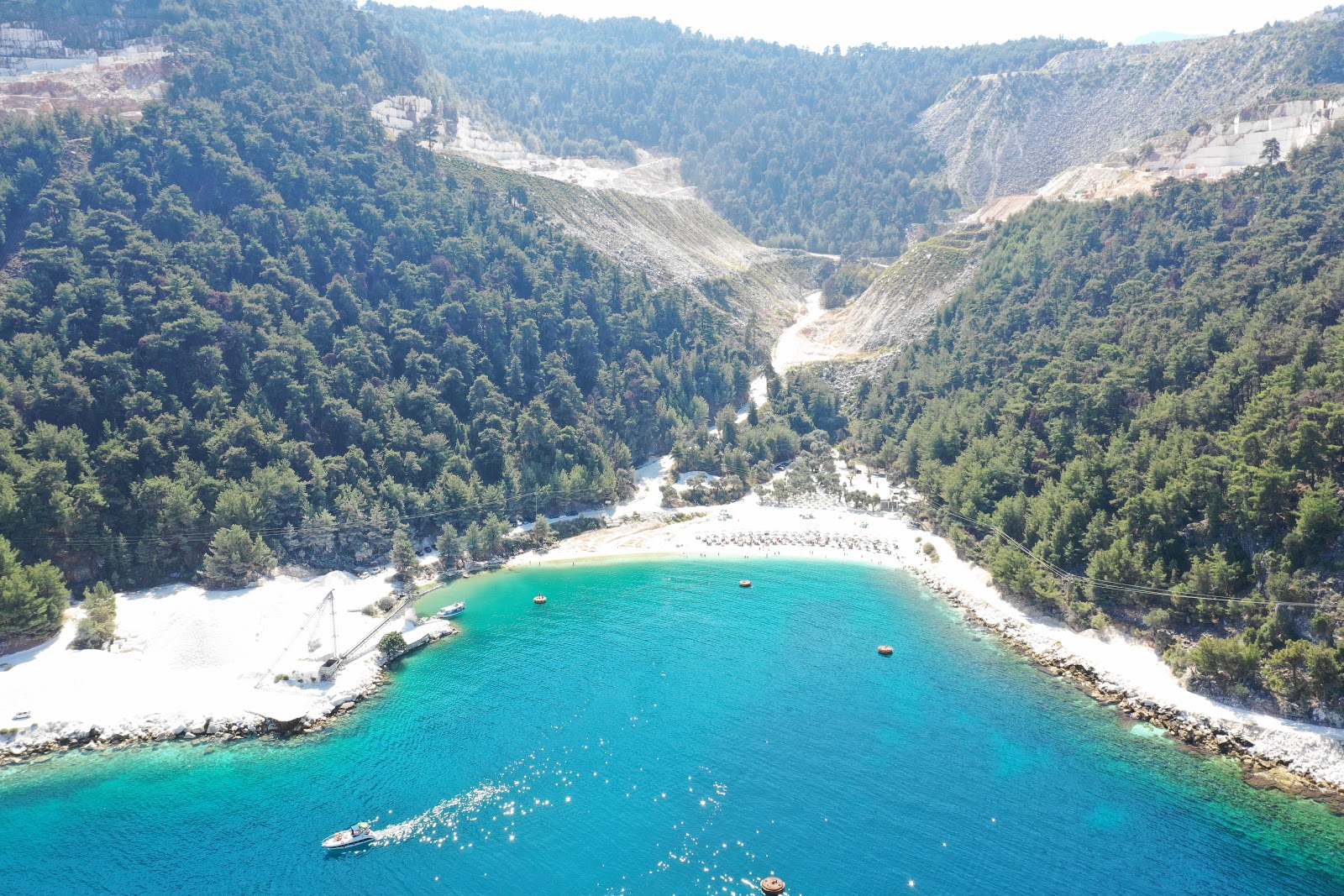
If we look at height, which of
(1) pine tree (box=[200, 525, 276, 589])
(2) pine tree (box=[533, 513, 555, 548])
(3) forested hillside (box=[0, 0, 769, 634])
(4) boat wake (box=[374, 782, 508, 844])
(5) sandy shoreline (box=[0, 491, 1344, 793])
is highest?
(3) forested hillside (box=[0, 0, 769, 634])

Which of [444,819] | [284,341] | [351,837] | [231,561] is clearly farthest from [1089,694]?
[284,341]

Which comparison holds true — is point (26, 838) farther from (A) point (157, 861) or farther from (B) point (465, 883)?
(B) point (465, 883)

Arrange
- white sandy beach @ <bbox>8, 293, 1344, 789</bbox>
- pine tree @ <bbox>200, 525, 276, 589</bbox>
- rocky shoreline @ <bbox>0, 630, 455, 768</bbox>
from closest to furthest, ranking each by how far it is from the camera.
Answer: rocky shoreline @ <bbox>0, 630, 455, 768</bbox>, white sandy beach @ <bbox>8, 293, 1344, 789</bbox>, pine tree @ <bbox>200, 525, 276, 589</bbox>

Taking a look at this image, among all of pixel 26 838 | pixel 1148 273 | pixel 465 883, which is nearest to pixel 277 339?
pixel 26 838

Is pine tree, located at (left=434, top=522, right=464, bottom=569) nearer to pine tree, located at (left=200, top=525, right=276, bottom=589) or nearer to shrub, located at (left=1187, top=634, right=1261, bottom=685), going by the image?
pine tree, located at (left=200, top=525, right=276, bottom=589)

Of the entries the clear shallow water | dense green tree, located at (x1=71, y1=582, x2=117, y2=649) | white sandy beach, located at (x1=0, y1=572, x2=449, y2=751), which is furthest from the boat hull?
dense green tree, located at (x1=71, y1=582, x2=117, y2=649)
